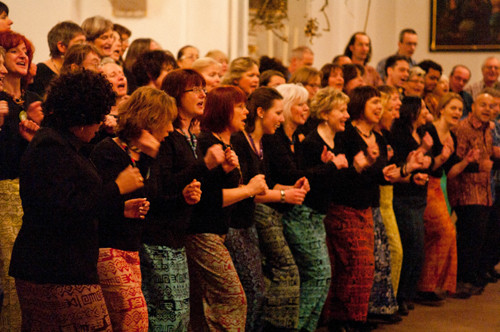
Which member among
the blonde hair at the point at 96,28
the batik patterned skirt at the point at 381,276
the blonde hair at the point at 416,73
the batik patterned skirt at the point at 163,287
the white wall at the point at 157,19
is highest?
the white wall at the point at 157,19

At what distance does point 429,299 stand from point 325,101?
7.77ft

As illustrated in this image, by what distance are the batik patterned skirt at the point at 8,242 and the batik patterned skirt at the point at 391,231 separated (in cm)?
304

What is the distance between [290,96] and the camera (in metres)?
5.19

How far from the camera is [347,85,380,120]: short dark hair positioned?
576 centimetres

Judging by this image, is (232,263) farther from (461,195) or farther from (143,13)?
(143,13)

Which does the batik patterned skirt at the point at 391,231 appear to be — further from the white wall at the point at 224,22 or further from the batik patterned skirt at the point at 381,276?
the white wall at the point at 224,22

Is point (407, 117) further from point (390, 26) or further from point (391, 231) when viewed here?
point (390, 26)

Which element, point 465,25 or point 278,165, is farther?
point 465,25

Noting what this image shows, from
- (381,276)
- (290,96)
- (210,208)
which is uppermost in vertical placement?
(290,96)

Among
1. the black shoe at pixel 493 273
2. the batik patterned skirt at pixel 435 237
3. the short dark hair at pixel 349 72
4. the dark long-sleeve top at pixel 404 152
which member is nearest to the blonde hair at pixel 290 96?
the dark long-sleeve top at pixel 404 152

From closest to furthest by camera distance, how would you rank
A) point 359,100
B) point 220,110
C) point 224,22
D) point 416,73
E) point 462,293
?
1. point 220,110
2. point 359,100
3. point 462,293
4. point 416,73
5. point 224,22

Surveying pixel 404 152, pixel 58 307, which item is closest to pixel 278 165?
pixel 404 152

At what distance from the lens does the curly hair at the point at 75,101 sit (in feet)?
9.83

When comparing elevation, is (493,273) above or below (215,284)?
below
